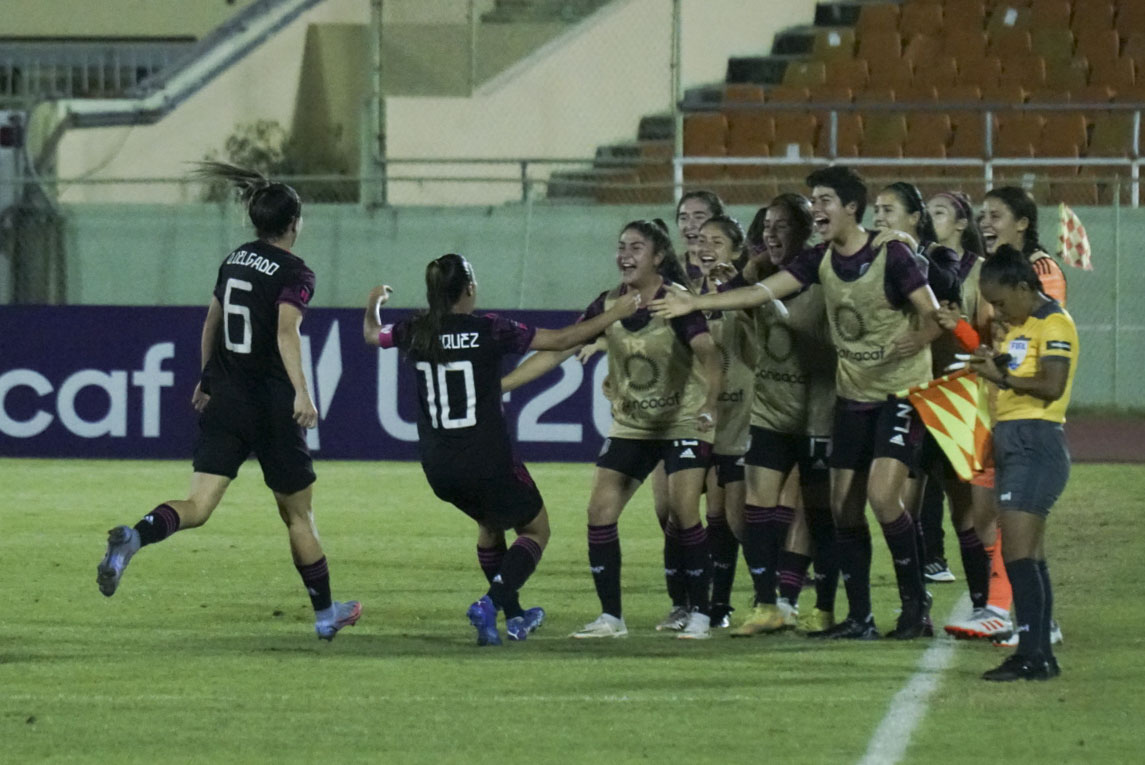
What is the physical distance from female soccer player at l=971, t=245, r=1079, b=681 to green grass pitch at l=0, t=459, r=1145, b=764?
0.76 feet

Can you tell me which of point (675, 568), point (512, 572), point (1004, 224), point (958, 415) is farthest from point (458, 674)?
point (1004, 224)

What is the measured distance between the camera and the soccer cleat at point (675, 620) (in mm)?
8734

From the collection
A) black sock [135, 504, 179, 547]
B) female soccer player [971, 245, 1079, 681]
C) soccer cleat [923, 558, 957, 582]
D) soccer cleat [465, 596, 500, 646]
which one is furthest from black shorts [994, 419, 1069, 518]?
black sock [135, 504, 179, 547]

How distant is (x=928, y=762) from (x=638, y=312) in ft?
9.97

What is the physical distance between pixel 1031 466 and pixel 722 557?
7.18 ft

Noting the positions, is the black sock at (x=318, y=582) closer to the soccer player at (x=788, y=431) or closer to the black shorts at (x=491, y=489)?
the black shorts at (x=491, y=489)

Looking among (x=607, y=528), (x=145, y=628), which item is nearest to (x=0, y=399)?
(x=145, y=628)

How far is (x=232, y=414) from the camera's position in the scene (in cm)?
838

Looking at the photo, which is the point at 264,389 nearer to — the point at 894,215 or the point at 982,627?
the point at 894,215

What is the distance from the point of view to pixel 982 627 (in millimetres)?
8391

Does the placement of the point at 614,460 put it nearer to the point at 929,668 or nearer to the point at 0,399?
the point at 929,668

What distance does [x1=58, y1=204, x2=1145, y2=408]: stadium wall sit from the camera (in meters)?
20.2

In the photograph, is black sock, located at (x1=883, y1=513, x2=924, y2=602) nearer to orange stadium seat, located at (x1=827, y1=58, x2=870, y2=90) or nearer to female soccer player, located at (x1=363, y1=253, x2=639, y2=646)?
female soccer player, located at (x1=363, y1=253, x2=639, y2=646)

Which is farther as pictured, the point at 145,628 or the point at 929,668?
the point at 145,628
